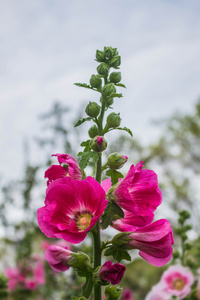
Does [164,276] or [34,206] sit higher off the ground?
[34,206]

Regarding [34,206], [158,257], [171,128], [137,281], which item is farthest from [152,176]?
[171,128]

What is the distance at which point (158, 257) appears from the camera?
47.1 inches

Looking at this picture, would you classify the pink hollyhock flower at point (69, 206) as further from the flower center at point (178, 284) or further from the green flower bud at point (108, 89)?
the flower center at point (178, 284)

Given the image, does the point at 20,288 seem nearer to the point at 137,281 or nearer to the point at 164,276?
the point at 164,276

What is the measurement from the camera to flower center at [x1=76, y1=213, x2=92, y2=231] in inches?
49.2

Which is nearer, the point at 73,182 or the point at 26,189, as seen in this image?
the point at 73,182

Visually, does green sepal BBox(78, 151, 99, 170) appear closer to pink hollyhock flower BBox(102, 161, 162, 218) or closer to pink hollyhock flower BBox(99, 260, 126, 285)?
pink hollyhock flower BBox(102, 161, 162, 218)

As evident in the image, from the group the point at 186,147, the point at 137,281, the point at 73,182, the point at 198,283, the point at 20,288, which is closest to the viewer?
the point at 73,182

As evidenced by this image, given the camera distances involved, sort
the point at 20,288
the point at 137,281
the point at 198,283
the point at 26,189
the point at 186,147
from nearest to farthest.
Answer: the point at 198,283 → the point at 20,288 → the point at 26,189 → the point at 137,281 → the point at 186,147

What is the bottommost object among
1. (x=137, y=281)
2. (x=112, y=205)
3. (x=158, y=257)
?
Result: (x=137, y=281)

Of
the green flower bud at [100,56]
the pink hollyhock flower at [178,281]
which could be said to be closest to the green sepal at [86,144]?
the green flower bud at [100,56]

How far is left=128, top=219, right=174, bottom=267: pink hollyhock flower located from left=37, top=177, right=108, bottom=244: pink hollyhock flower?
0.20 meters

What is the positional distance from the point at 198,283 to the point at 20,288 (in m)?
2.72

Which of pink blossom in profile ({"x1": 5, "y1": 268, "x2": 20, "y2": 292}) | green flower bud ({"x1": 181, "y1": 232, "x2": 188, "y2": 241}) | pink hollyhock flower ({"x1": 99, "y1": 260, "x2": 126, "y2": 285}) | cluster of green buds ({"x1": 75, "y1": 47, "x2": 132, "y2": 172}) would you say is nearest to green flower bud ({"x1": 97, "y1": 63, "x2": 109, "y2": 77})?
cluster of green buds ({"x1": 75, "y1": 47, "x2": 132, "y2": 172})
